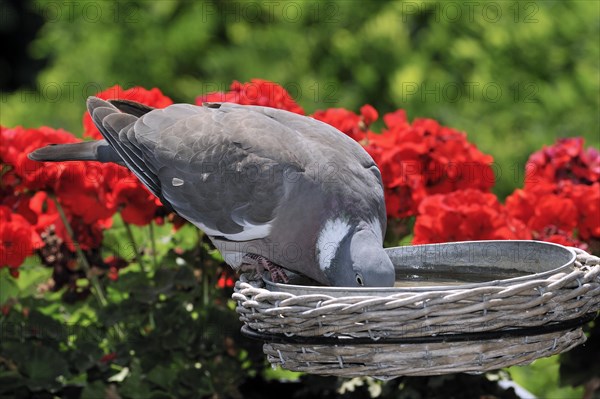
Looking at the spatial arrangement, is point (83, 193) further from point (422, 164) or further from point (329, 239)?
point (422, 164)

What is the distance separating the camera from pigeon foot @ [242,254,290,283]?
2.51 metres

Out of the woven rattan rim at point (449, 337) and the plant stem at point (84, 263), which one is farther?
the plant stem at point (84, 263)

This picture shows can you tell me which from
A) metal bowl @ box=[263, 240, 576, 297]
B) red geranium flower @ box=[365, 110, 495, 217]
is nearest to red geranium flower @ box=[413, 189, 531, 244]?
red geranium flower @ box=[365, 110, 495, 217]

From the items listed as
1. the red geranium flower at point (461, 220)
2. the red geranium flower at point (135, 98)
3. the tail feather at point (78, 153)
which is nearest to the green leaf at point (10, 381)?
the tail feather at point (78, 153)

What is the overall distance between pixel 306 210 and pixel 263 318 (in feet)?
1.75

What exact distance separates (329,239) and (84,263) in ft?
3.20

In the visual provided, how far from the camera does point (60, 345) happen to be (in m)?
3.05

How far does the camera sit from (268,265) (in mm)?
2551

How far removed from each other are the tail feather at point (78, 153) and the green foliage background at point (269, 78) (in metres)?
0.42

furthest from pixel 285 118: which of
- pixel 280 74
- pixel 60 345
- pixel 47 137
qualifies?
pixel 280 74

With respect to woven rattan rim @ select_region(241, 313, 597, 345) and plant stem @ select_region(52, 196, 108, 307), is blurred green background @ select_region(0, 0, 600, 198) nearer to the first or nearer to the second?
plant stem @ select_region(52, 196, 108, 307)

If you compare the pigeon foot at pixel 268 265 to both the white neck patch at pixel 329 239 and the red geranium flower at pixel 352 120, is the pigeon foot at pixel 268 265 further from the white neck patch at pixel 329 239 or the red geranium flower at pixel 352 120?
the red geranium flower at pixel 352 120

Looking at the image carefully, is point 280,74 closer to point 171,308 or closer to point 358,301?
point 171,308

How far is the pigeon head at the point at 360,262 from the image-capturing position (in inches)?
83.6
